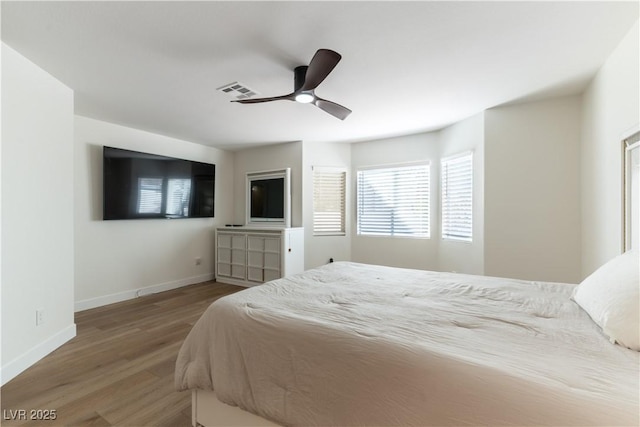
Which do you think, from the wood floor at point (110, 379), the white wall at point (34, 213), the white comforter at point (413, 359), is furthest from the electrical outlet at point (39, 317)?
the white comforter at point (413, 359)

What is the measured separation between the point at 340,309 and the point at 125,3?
2102 mm

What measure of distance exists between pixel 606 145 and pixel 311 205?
138 inches

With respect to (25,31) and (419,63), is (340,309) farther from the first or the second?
(25,31)

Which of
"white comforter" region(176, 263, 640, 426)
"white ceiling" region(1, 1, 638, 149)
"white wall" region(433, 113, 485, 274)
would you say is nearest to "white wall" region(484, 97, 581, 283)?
"white wall" region(433, 113, 485, 274)

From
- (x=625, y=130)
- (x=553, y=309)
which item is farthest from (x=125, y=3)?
(x=625, y=130)

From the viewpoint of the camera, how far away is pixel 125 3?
1.57m

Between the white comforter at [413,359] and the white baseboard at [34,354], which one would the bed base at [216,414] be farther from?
the white baseboard at [34,354]

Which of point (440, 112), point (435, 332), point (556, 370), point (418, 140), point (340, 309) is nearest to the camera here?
point (556, 370)

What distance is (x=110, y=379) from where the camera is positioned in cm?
199

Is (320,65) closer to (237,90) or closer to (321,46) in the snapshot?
(321,46)

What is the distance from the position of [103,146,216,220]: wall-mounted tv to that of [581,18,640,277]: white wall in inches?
195

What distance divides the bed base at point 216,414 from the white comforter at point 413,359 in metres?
0.09

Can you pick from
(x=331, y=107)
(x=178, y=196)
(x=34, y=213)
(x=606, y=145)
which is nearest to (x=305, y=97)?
(x=331, y=107)

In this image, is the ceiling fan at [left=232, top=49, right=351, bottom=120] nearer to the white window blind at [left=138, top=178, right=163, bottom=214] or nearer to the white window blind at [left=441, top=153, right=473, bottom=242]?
the white window blind at [left=441, top=153, right=473, bottom=242]
